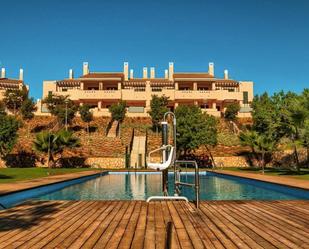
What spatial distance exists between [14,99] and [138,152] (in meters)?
25.5

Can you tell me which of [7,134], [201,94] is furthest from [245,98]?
[7,134]

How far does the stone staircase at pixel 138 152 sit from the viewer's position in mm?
31547

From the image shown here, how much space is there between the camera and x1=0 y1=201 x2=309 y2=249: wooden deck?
4.41 meters

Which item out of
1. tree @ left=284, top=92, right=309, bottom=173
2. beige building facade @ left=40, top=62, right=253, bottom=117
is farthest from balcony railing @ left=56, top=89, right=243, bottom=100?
tree @ left=284, top=92, right=309, bottom=173

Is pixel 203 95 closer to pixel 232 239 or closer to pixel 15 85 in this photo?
pixel 15 85

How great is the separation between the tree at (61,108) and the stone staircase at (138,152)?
35.4 ft

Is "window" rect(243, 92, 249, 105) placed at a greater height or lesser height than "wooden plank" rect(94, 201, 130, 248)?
greater

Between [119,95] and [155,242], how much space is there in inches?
1873

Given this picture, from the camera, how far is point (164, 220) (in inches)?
232

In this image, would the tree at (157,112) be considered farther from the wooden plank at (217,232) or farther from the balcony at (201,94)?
the wooden plank at (217,232)

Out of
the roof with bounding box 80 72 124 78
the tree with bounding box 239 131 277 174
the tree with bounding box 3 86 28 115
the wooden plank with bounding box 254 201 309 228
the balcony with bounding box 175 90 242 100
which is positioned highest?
the roof with bounding box 80 72 124 78

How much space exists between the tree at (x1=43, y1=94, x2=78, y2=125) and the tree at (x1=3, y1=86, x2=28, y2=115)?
17.7 ft

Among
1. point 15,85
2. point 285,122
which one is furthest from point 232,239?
point 15,85

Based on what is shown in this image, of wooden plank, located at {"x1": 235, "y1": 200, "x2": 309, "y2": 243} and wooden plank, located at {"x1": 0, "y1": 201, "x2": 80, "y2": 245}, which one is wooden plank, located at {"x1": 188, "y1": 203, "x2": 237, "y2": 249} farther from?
wooden plank, located at {"x1": 0, "y1": 201, "x2": 80, "y2": 245}
